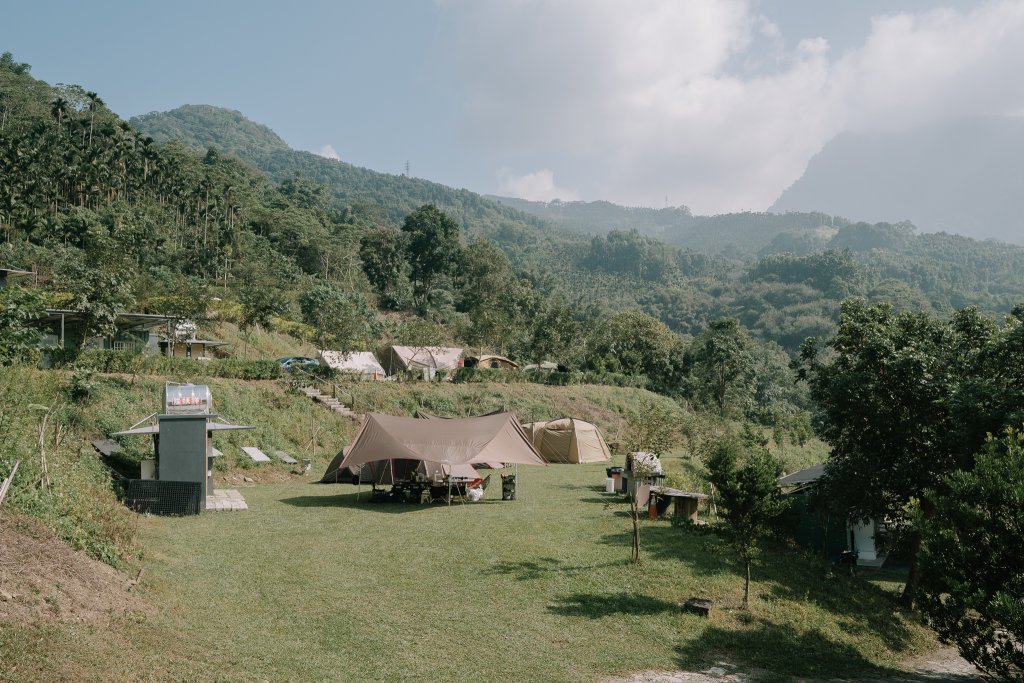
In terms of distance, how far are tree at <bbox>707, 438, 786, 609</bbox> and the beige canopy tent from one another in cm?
731

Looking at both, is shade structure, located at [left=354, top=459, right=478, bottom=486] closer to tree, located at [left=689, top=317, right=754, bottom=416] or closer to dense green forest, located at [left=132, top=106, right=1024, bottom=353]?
tree, located at [left=689, top=317, right=754, bottom=416]

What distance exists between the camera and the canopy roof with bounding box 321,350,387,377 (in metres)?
38.1

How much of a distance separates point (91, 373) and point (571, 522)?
15936mm

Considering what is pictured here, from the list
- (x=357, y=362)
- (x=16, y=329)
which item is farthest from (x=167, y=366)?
(x=357, y=362)

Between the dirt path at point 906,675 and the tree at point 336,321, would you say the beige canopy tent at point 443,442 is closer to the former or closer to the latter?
the dirt path at point 906,675

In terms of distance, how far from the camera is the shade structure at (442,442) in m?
17.1

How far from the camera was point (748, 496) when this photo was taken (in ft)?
35.6

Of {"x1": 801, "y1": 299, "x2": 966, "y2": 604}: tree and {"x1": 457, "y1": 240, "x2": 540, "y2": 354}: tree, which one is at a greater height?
{"x1": 457, "y1": 240, "x2": 540, "y2": 354}: tree

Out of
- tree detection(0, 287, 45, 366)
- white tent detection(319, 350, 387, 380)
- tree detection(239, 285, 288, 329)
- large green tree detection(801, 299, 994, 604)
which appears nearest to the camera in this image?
large green tree detection(801, 299, 994, 604)

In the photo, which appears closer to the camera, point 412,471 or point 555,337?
point 412,471

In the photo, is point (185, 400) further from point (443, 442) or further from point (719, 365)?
point (719, 365)

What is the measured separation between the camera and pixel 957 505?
29.2 feet

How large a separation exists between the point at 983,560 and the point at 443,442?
1187cm

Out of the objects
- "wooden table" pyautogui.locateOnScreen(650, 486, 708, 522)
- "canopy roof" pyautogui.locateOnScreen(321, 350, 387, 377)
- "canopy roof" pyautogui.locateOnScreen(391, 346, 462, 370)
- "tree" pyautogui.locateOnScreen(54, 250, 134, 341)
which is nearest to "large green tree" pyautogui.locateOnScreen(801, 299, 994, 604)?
"wooden table" pyautogui.locateOnScreen(650, 486, 708, 522)
